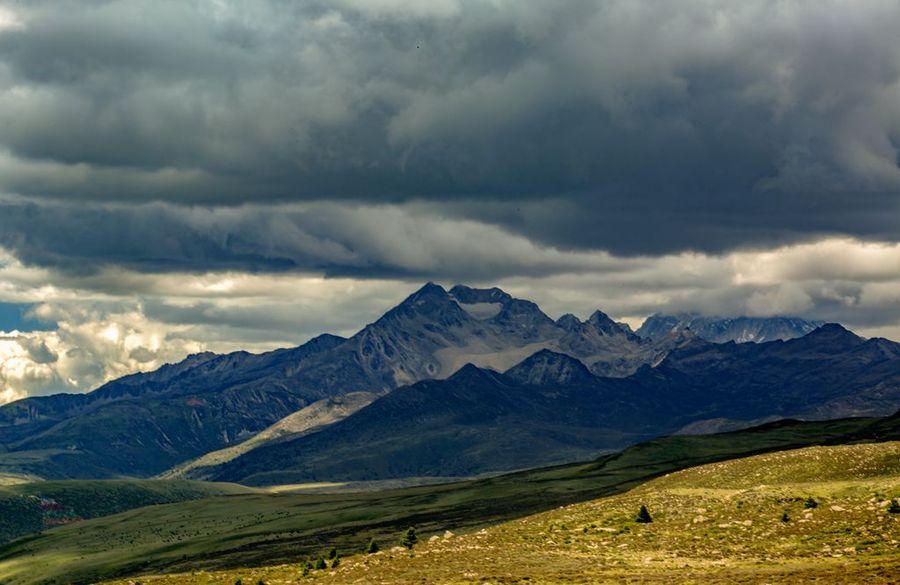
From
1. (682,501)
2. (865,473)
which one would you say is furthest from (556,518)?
(865,473)

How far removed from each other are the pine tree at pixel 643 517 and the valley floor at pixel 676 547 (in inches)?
36.4

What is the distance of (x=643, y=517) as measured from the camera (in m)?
85.4

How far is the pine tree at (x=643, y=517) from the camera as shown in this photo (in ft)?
279

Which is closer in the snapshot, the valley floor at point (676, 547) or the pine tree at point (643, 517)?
the valley floor at point (676, 547)

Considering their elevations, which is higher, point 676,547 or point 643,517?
point 643,517

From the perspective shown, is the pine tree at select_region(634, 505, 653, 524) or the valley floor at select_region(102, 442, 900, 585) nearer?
the valley floor at select_region(102, 442, 900, 585)

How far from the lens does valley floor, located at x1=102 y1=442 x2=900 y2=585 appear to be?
6444 centimetres

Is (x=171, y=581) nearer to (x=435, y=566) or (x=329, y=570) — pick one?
(x=329, y=570)

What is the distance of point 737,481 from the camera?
112188 mm

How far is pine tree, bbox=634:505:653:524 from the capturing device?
85.1m

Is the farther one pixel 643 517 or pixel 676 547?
pixel 643 517

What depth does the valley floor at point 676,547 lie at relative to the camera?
64.4m

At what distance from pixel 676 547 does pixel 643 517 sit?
9.77 metres

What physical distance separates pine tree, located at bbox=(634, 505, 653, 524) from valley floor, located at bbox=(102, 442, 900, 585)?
0.93 metres
